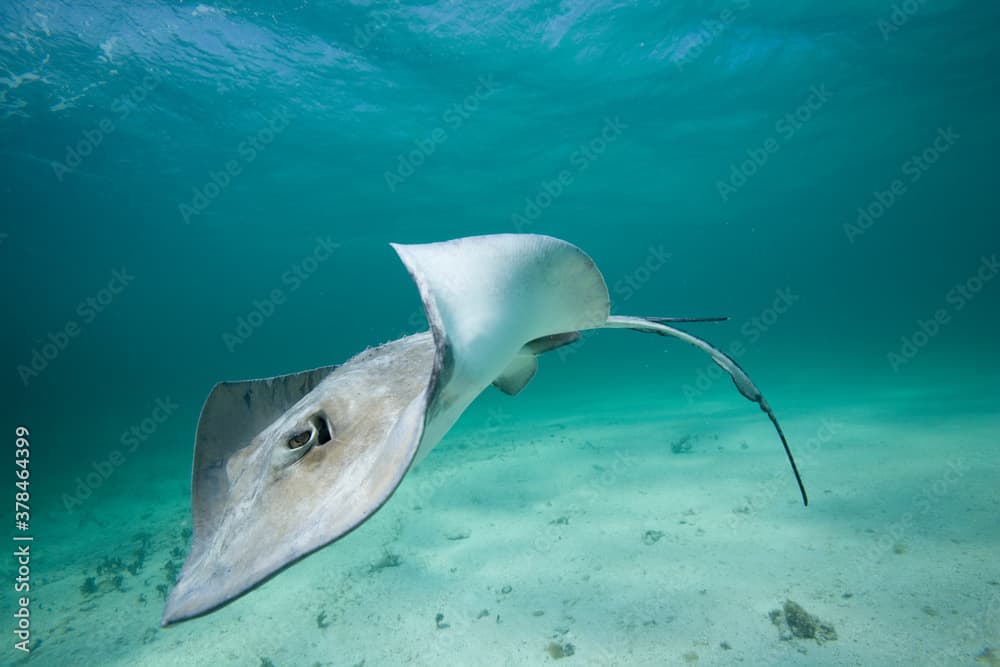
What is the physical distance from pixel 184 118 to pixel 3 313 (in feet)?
185

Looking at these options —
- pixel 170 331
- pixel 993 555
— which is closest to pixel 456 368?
pixel 993 555

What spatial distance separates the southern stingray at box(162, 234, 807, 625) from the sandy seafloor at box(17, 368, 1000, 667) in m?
3.22

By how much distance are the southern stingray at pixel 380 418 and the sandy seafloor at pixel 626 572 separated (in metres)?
3.22

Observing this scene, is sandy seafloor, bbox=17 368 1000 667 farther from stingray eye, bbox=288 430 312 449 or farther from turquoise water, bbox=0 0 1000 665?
stingray eye, bbox=288 430 312 449

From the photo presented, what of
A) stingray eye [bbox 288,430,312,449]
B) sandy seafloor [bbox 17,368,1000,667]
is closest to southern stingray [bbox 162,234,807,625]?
stingray eye [bbox 288,430,312,449]

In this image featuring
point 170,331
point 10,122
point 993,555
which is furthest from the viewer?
point 170,331

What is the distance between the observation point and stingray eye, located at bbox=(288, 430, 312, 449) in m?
1.83

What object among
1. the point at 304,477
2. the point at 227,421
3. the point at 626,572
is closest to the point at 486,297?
the point at 304,477

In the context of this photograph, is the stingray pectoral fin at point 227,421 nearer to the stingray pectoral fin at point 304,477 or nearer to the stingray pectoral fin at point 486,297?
the stingray pectoral fin at point 304,477

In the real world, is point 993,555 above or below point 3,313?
above

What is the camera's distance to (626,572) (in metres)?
5.15

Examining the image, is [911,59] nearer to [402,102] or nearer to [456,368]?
[402,102]

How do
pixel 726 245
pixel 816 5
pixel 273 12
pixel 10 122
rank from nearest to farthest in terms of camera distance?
1. pixel 273 12
2. pixel 816 5
3. pixel 10 122
4. pixel 726 245

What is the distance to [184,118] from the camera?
18.2m
